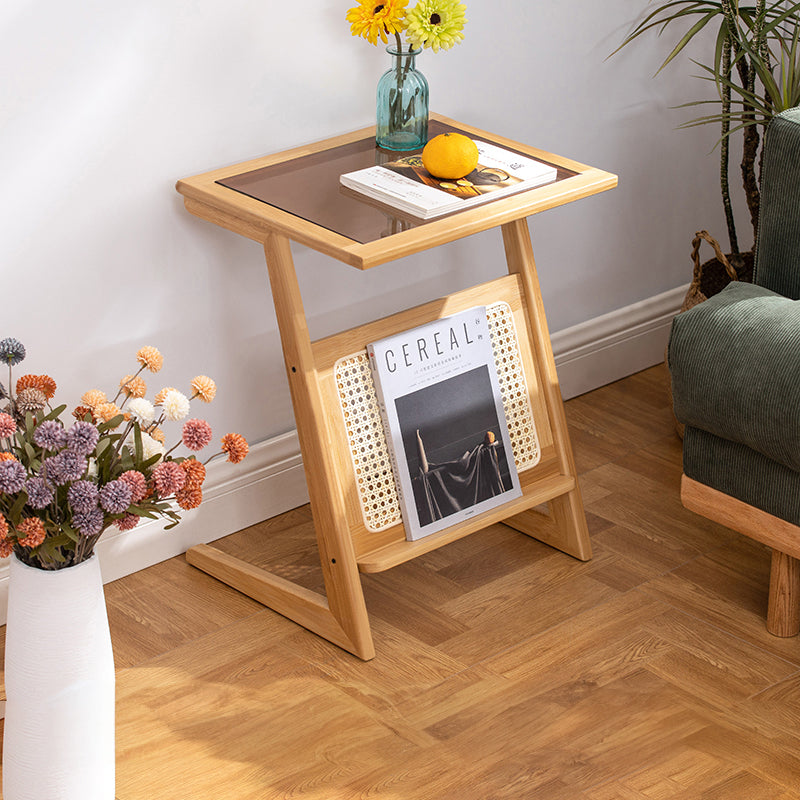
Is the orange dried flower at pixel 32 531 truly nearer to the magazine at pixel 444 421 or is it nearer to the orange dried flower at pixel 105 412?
the orange dried flower at pixel 105 412

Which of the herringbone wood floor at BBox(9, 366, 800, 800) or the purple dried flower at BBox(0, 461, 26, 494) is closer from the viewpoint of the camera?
the purple dried flower at BBox(0, 461, 26, 494)

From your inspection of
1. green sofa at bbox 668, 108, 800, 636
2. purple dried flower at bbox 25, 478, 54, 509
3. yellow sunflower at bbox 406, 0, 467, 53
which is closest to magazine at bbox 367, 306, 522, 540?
green sofa at bbox 668, 108, 800, 636

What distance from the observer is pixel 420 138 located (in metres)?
2.03

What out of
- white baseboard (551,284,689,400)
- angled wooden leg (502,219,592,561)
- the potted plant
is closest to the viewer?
angled wooden leg (502,219,592,561)

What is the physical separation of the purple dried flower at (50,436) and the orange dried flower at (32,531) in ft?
0.28

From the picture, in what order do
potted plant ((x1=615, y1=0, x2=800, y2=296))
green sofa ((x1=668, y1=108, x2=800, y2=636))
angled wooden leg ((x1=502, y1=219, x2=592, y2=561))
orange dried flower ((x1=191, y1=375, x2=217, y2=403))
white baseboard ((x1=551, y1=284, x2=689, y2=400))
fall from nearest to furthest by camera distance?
orange dried flower ((x1=191, y1=375, x2=217, y2=403))
green sofa ((x1=668, y1=108, x2=800, y2=636))
angled wooden leg ((x1=502, y1=219, x2=592, y2=561))
potted plant ((x1=615, y1=0, x2=800, y2=296))
white baseboard ((x1=551, y1=284, x2=689, y2=400))

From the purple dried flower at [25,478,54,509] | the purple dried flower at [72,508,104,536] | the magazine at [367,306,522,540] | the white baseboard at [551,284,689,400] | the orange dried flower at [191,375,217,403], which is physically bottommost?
the white baseboard at [551,284,689,400]

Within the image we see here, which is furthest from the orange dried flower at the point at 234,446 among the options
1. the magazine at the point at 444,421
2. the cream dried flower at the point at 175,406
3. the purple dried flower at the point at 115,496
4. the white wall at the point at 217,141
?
the white wall at the point at 217,141

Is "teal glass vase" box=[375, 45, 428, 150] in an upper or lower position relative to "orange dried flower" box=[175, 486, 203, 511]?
upper

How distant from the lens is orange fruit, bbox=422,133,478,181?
73.1 inches

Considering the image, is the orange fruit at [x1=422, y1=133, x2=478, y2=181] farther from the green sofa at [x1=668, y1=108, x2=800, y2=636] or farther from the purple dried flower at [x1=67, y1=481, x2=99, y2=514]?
the purple dried flower at [x1=67, y1=481, x2=99, y2=514]

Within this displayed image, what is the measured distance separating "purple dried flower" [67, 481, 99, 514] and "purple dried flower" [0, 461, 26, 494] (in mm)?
60

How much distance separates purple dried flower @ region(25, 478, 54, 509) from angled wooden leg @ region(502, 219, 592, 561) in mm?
983

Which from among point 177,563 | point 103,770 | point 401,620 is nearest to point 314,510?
point 401,620
